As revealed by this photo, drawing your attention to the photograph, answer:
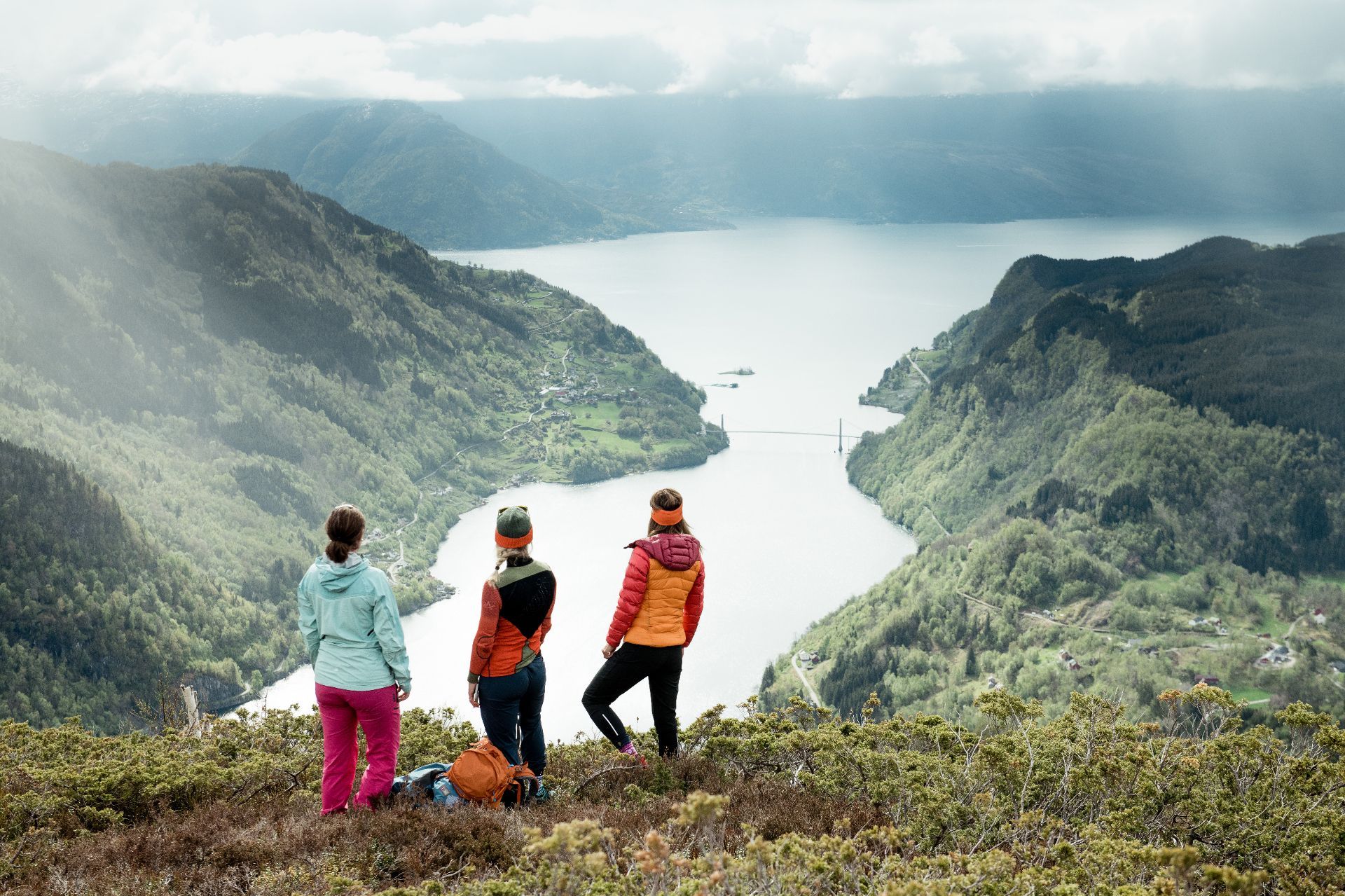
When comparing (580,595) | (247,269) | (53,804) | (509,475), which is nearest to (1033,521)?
(580,595)

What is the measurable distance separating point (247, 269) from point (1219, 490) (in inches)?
5835

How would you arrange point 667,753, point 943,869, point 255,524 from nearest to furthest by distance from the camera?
1. point 943,869
2. point 667,753
3. point 255,524

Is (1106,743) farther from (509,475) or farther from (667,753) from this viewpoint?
(509,475)

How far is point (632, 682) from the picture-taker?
35.5 feet

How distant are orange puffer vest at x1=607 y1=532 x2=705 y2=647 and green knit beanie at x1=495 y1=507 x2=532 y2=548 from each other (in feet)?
4.55

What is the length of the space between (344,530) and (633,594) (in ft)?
10.6

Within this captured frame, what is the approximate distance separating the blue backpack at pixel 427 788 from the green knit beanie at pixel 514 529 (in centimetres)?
257

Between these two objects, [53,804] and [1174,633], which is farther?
[1174,633]

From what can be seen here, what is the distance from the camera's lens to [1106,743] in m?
12.4

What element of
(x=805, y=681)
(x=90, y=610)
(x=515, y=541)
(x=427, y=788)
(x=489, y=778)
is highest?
(x=515, y=541)

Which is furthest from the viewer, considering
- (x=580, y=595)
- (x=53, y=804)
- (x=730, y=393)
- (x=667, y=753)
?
(x=730, y=393)

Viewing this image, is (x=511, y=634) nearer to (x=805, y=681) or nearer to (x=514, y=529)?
(x=514, y=529)

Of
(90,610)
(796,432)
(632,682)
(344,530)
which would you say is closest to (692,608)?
(632,682)

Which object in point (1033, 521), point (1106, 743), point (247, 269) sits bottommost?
point (1033, 521)
